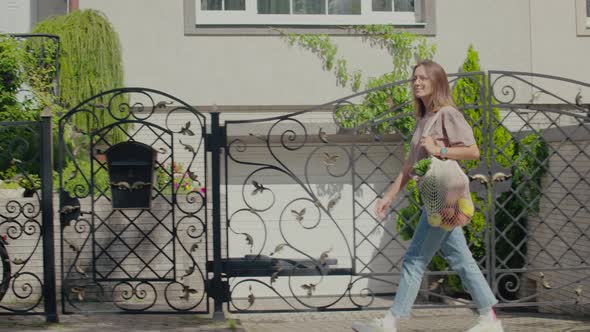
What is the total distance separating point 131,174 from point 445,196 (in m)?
3.25

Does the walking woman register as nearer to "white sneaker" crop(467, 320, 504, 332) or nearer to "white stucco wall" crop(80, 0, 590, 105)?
"white sneaker" crop(467, 320, 504, 332)

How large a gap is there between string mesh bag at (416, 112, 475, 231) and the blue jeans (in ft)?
0.46

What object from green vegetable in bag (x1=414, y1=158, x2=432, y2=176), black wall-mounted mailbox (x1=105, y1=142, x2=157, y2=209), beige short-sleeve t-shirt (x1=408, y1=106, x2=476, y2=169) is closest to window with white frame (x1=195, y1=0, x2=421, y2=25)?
black wall-mounted mailbox (x1=105, y1=142, x2=157, y2=209)

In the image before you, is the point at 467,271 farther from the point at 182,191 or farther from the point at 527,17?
the point at 527,17

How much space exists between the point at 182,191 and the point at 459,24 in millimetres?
4044

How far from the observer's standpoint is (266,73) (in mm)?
12164

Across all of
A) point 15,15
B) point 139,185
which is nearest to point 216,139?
point 139,185

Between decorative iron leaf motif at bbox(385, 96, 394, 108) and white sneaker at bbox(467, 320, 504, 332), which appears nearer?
white sneaker at bbox(467, 320, 504, 332)

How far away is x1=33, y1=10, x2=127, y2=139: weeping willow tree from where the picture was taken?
460 inches

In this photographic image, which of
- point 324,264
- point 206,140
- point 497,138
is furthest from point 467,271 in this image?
point 497,138

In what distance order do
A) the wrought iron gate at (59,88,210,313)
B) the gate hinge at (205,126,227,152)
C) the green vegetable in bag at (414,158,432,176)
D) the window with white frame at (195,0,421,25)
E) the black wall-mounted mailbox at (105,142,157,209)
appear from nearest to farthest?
the green vegetable in bag at (414,158,432,176), the gate hinge at (205,126,227,152), the wrought iron gate at (59,88,210,313), the black wall-mounted mailbox at (105,142,157,209), the window with white frame at (195,0,421,25)

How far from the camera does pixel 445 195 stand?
6582 millimetres

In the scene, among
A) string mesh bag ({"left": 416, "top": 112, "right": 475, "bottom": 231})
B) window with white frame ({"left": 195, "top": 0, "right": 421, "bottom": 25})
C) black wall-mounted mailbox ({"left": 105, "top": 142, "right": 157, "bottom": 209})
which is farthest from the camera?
window with white frame ({"left": 195, "top": 0, "right": 421, "bottom": 25})

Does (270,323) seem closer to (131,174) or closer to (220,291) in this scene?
(220,291)
